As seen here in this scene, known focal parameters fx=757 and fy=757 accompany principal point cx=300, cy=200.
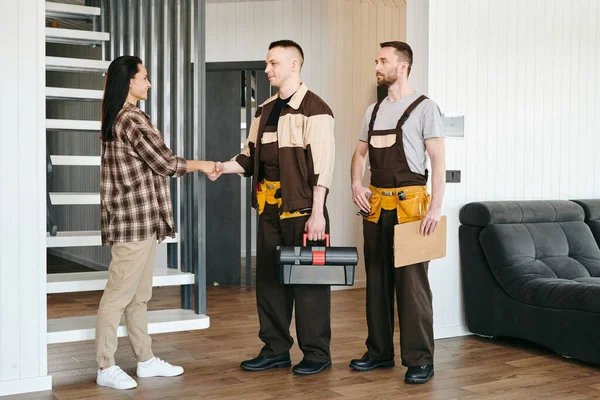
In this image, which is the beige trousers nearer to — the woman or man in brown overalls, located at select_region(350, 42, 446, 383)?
the woman

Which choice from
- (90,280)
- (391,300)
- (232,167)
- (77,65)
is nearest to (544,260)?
(391,300)

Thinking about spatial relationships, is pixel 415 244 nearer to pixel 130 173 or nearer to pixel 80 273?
pixel 130 173

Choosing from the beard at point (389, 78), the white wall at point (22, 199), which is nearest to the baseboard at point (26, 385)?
the white wall at point (22, 199)

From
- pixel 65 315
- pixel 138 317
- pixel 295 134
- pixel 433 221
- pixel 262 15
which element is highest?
pixel 262 15

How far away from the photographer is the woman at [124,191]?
344cm

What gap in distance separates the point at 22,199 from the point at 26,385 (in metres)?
0.84

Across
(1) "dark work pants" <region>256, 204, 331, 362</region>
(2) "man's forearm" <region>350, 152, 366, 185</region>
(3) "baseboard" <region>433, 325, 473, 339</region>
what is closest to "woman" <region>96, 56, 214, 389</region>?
(1) "dark work pants" <region>256, 204, 331, 362</region>

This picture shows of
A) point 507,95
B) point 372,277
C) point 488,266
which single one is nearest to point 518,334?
point 488,266

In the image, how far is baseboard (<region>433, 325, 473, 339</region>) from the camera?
4.70 meters

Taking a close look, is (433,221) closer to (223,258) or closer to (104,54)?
(104,54)

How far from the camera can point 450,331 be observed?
15.6ft

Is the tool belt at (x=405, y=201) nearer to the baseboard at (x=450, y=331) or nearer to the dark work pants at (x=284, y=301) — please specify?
the dark work pants at (x=284, y=301)

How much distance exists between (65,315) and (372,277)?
2.69 metres

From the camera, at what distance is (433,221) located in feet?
11.7
